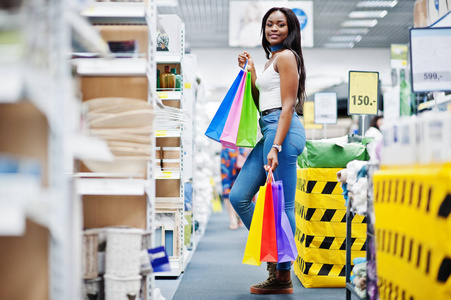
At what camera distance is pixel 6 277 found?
4.52ft

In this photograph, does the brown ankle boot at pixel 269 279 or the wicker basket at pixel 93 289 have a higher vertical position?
the wicker basket at pixel 93 289

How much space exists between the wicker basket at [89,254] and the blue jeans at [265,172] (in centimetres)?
119

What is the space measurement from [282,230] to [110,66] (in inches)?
52.7

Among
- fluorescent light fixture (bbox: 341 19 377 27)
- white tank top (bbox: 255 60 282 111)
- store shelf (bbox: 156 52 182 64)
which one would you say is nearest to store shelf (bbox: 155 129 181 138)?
store shelf (bbox: 156 52 182 64)

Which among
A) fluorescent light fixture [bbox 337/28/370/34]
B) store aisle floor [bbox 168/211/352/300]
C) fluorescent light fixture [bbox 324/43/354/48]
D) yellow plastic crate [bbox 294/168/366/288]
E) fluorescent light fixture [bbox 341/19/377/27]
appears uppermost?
fluorescent light fixture [bbox 341/19/377/27]

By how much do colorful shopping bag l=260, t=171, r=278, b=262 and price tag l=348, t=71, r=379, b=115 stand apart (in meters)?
2.30

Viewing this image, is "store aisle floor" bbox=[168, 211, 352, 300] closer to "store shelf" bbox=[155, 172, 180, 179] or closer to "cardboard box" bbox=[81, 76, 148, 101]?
"store shelf" bbox=[155, 172, 180, 179]

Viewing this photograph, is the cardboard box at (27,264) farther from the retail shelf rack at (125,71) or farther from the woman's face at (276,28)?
the woman's face at (276,28)

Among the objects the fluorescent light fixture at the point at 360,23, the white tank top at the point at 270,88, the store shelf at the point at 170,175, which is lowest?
the store shelf at the point at 170,175

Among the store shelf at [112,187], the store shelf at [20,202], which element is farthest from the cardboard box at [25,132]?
the store shelf at [112,187]

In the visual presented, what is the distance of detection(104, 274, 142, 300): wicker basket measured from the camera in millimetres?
1676

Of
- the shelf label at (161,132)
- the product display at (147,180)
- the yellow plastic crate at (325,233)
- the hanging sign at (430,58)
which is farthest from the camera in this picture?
the shelf label at (161,132)

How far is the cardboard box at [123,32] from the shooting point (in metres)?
1.93

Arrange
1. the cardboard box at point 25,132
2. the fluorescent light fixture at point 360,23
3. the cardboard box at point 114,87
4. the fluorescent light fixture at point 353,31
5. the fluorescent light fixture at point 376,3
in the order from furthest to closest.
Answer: the fluorescent light fixture at point 353,31, the fluorescent light fixture at point 360,23, the fluorescent light fixture at point 376,3, the cardboard box at point 114,87, the cardboard box at point 25,132
